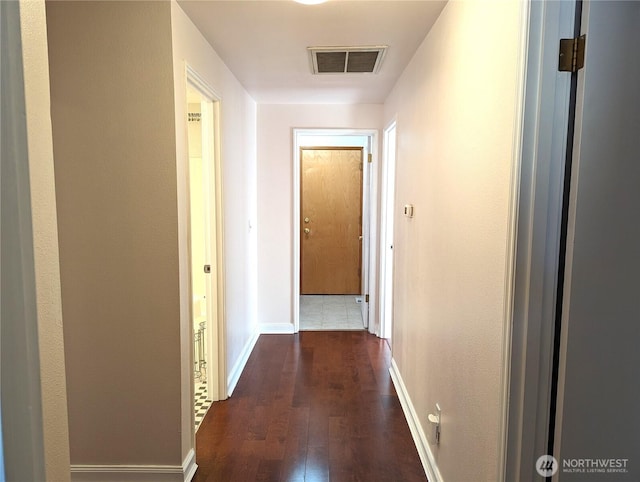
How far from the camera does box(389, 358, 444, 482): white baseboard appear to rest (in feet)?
6.90

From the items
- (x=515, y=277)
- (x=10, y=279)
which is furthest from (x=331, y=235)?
(x=10, y=279)

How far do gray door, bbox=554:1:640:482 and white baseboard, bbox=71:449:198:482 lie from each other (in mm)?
1699

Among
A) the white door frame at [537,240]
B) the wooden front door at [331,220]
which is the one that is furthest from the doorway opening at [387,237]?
the white door frame at [537,240]

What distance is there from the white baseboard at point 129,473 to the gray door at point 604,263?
170 cm

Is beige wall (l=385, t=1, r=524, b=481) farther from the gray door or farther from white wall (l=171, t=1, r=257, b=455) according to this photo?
white wall (l=171, t=1, r=257, b=455)

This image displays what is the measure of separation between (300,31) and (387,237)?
7.41ft

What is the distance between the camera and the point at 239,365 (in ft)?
11.2

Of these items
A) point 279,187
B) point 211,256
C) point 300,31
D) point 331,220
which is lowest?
point 211,256

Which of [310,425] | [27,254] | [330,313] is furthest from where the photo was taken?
[330,313]

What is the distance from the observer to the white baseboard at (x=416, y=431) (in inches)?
82.8

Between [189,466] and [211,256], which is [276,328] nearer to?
[211,256]

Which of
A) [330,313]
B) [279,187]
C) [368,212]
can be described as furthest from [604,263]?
[330,313]

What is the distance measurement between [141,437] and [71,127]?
1470mm

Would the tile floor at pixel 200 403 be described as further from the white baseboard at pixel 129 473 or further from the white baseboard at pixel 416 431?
the white baseboard at pixel 416 431
